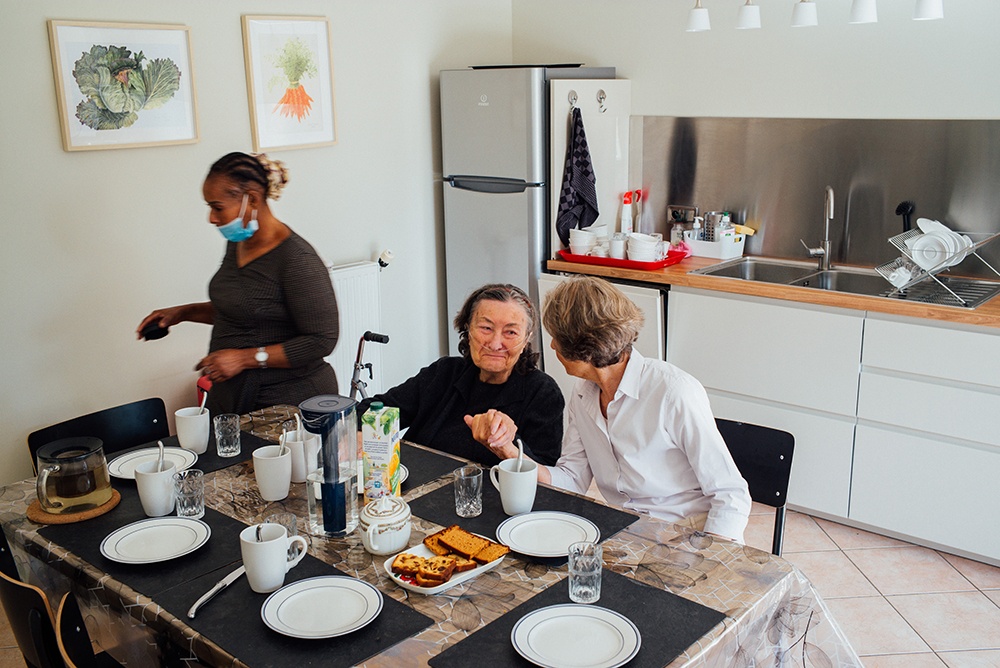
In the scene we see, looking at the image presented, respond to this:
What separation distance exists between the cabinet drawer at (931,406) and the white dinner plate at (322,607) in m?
2.38

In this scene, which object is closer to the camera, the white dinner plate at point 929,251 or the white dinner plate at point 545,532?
the white dinner plate at point 545,532

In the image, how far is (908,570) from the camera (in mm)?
3135

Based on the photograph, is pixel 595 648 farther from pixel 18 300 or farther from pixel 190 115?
pixel 190 115

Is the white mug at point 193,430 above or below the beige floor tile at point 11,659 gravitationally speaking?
above

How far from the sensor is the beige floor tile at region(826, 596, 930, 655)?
2.67m

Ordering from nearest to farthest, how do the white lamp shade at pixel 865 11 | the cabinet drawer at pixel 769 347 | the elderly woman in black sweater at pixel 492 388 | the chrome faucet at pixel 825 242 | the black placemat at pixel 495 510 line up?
the black placemat at pixel 495 510, the elderly woman in black sweater at pixel 492 388, the white lamp shade at pixel 865 11, the cabinet drawer at pixel 769 347, the chrome faucet at pixel 825 242

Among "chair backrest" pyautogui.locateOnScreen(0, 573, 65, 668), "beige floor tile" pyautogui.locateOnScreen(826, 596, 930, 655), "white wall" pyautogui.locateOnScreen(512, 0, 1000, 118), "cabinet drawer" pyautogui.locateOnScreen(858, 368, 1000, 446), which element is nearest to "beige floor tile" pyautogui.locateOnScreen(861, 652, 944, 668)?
"beige floor tile" pyautogui.locateOnScreen(826, 596, 930, 655)

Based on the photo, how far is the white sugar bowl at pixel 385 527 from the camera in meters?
1.72

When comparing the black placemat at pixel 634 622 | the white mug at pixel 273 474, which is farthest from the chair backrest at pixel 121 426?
the black placemat at pixel 634 622

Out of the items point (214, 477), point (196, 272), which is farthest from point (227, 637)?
point (196, 272)

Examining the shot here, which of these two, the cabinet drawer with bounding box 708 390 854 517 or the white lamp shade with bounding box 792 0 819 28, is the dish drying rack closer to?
the cabinet drawer with bounding box 708 390 854 517

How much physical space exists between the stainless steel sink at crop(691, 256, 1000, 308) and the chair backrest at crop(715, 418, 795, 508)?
1276 mm

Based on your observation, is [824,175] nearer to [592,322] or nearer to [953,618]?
[953,618]

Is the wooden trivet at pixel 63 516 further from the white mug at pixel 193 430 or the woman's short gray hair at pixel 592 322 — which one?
the woman's short gray hair at pixel 592 322
